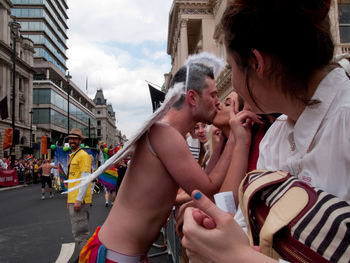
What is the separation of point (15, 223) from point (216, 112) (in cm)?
815

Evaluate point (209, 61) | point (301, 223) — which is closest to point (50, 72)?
point (209, 61)

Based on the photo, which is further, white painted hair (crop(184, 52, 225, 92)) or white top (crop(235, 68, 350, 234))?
white painted hair (crop(184, 52, 225, 92))

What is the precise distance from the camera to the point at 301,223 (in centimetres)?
66

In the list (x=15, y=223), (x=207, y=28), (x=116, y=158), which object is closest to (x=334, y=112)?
(x=116, y=158)

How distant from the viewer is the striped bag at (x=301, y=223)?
0.62 metres

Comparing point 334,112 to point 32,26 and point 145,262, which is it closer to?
point 145,262

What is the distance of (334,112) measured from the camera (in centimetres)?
88

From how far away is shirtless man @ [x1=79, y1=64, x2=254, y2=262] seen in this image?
1.81m

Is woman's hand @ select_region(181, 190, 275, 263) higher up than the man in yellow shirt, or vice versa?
woman's hand @ select_region(181, 190, 275, 263)

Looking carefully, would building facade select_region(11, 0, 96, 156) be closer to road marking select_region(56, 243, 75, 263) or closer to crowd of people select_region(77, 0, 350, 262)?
road marking select_region(56, 243, 75, 263)

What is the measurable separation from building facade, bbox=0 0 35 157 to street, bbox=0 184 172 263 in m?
27.1

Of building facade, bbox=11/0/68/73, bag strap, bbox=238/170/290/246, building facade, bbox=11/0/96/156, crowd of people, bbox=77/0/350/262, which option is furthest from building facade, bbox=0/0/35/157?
bag strap, bbox=238/170/290/246

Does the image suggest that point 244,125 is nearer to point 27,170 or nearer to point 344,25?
point 344,25

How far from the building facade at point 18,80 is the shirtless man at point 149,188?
119 ft
